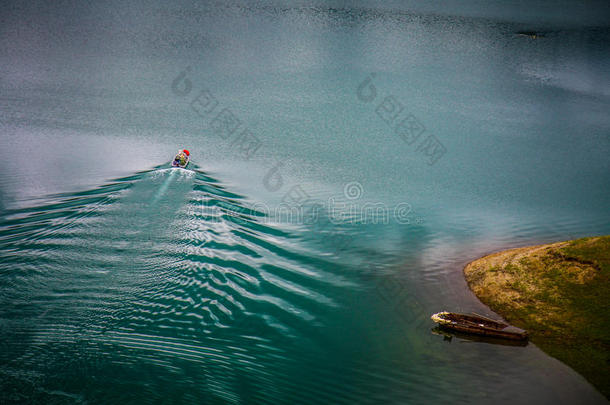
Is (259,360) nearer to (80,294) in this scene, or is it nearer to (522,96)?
(80,294)

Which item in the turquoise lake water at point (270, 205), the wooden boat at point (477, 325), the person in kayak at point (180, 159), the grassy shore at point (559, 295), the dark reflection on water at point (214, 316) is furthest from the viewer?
the person in kayak at point (180, 159)

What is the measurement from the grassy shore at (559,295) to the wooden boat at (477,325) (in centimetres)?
72

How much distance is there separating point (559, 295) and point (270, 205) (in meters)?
10.4

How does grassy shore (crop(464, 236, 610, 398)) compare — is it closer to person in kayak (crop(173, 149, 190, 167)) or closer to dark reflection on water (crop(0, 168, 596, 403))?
dark reflection on water (crop(0, 168, 596, 403))

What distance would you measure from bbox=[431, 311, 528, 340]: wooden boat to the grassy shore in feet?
2.37

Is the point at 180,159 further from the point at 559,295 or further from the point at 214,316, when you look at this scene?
the point at 559,295

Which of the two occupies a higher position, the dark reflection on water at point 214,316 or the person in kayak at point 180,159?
the person in kayak at point 180,159

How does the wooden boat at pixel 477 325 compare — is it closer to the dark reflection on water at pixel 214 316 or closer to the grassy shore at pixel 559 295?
the dark reflection on water at pixel 214 316

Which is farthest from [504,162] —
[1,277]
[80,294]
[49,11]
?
[49,11]

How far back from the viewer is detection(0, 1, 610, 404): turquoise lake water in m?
10.9

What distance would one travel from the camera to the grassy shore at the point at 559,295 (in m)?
12.1

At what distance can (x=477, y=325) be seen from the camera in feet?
41.1

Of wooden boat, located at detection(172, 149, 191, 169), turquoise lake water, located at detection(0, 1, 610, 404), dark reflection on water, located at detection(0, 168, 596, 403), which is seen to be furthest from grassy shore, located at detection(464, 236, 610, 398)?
wooden boat, located at detection(172, 149, 191, 169)

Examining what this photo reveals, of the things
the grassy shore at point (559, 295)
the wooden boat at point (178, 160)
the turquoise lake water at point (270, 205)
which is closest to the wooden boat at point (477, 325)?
the turquoise lake water at point (270, 205)
